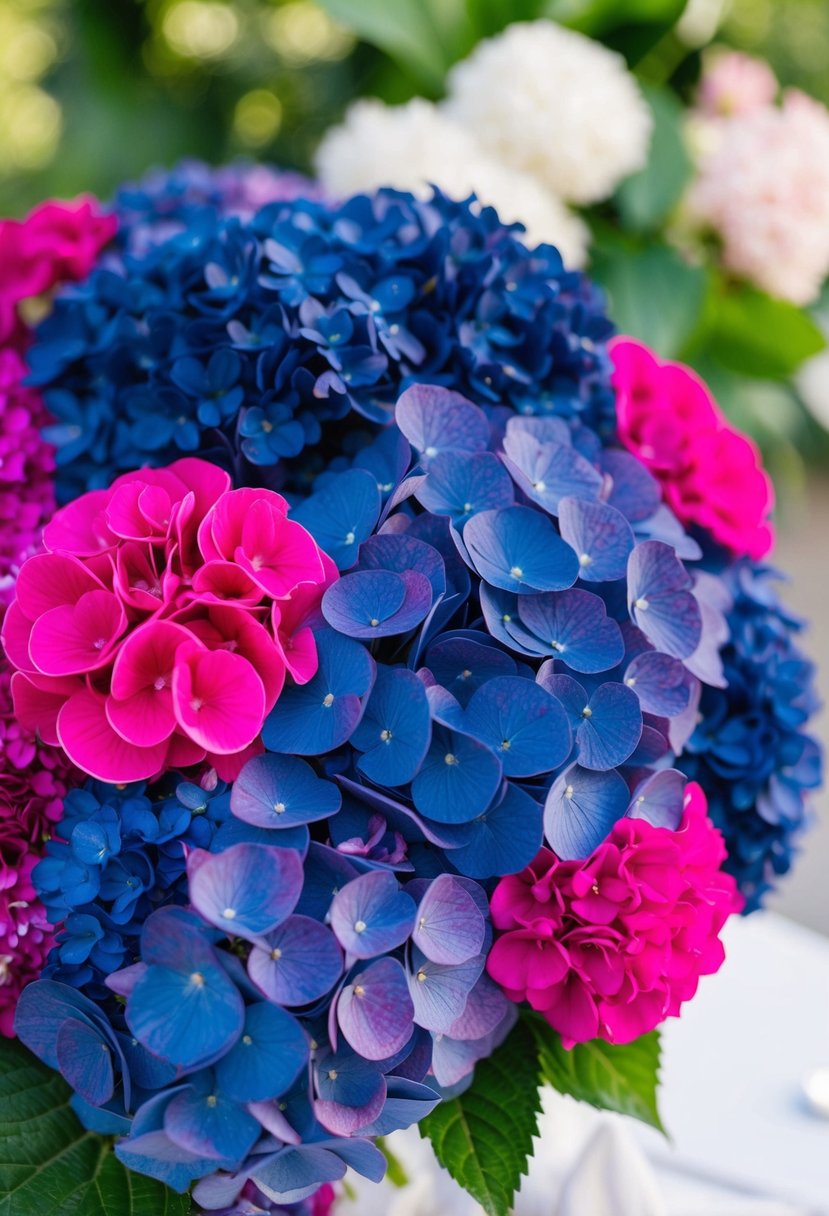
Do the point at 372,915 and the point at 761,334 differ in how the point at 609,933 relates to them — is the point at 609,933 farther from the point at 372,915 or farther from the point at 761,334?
the point at 761,334

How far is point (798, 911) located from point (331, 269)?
131 centimetres

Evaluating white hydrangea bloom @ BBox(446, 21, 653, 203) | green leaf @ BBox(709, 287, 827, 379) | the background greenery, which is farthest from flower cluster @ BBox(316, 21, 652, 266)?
green leaf @ BBox(709, 287, 827, 379)

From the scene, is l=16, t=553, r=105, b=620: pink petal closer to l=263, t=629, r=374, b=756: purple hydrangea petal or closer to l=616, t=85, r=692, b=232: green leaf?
l=263, t=629, r=374, b=756: purple hydrangea petal

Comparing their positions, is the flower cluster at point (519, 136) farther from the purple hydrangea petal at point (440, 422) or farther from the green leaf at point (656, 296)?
the purple hydrangea petal at point (440, 422)

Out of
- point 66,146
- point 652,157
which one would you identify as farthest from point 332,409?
point 66,146

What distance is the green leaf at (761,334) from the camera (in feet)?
3.40

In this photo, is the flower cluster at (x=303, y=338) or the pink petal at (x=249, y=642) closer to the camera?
the pink petal at (x=249, y=642)

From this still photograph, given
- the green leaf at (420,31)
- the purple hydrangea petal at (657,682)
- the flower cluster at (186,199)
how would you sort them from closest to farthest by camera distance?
the purple hydrangea petal at (657,682), the flower cluster at (186,199), the green leaf at (420,31)

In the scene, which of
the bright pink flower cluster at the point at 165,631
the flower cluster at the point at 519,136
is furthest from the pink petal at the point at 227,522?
the flower cluster at the point at 519,136

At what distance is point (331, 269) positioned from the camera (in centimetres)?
53

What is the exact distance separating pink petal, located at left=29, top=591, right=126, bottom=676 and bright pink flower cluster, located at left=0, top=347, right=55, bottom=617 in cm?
11

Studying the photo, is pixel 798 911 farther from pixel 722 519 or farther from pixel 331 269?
pixel 331 269

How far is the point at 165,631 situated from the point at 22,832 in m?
0.10

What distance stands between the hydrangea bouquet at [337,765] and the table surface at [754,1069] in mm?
135
